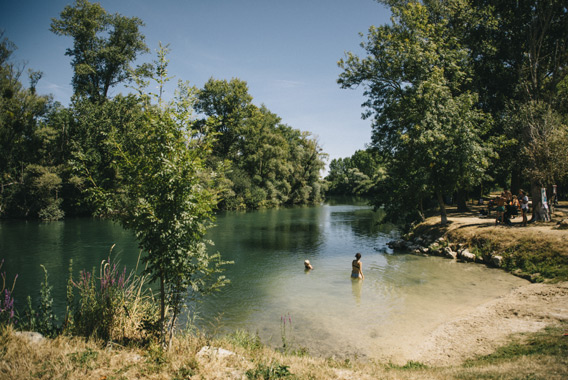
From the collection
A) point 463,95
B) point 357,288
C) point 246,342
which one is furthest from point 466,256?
point 246,342

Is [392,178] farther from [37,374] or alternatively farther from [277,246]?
[37,374]

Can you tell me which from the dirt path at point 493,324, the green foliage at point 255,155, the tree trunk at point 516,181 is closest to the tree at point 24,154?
the green foliage at point 255,155

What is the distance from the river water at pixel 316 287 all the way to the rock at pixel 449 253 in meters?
0.78

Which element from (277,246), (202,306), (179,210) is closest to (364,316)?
(202,306)

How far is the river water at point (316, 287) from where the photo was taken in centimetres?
1046

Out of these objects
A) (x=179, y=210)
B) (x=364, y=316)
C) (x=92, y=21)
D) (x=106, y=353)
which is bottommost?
(x=364, y=316)

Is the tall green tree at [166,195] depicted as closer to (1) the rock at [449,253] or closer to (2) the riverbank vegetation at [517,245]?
(2) the riverbank vegetation at [517,245]

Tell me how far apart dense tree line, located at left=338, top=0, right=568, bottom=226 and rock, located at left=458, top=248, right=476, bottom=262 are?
505cm

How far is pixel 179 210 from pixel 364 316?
812 cm

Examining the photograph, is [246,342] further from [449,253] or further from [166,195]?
[449,253]

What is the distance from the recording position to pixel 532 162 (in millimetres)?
19812

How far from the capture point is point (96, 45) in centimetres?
4566

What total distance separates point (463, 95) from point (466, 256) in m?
12.0

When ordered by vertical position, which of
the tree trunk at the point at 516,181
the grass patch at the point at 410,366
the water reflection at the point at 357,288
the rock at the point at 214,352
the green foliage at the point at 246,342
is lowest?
the water reflection at the point at 357,288
